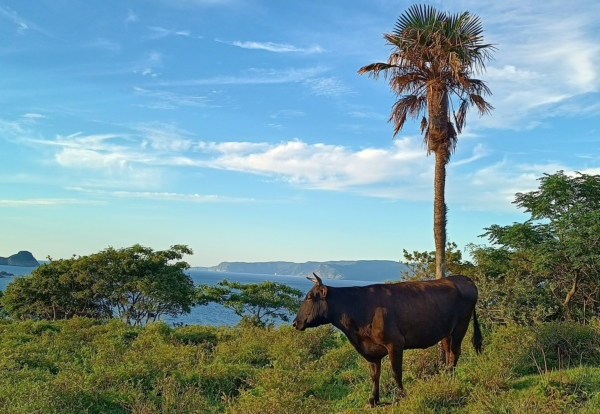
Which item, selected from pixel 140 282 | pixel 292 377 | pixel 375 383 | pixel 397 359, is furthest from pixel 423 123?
pixel 140 282

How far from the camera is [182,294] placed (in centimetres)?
2600

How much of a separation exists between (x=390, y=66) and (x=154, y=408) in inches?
384

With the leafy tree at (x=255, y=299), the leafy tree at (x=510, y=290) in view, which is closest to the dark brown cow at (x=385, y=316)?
the leafy tree at (x=510, y=290)

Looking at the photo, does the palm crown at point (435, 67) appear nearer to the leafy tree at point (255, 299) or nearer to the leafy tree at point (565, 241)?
the leafy tree at point (565, 241)

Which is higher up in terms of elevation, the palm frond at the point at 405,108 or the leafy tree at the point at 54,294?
the palm frond at the point at 405,108

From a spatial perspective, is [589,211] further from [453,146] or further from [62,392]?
[62,392]

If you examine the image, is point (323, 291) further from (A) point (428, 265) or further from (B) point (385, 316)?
(A) point (428, 265)

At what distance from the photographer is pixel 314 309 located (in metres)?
7.82

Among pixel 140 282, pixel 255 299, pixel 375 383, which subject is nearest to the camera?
pixel 375 383

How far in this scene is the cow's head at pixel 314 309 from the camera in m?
7.82

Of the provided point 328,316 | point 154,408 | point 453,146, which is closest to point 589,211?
point 453,146

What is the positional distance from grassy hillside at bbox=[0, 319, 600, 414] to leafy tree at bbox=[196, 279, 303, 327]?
1530cm

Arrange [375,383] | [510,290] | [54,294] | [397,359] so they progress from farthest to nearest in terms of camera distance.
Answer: [54,294]
[510,290]
[375,383]
[397,359]

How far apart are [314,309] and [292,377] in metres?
1.09
